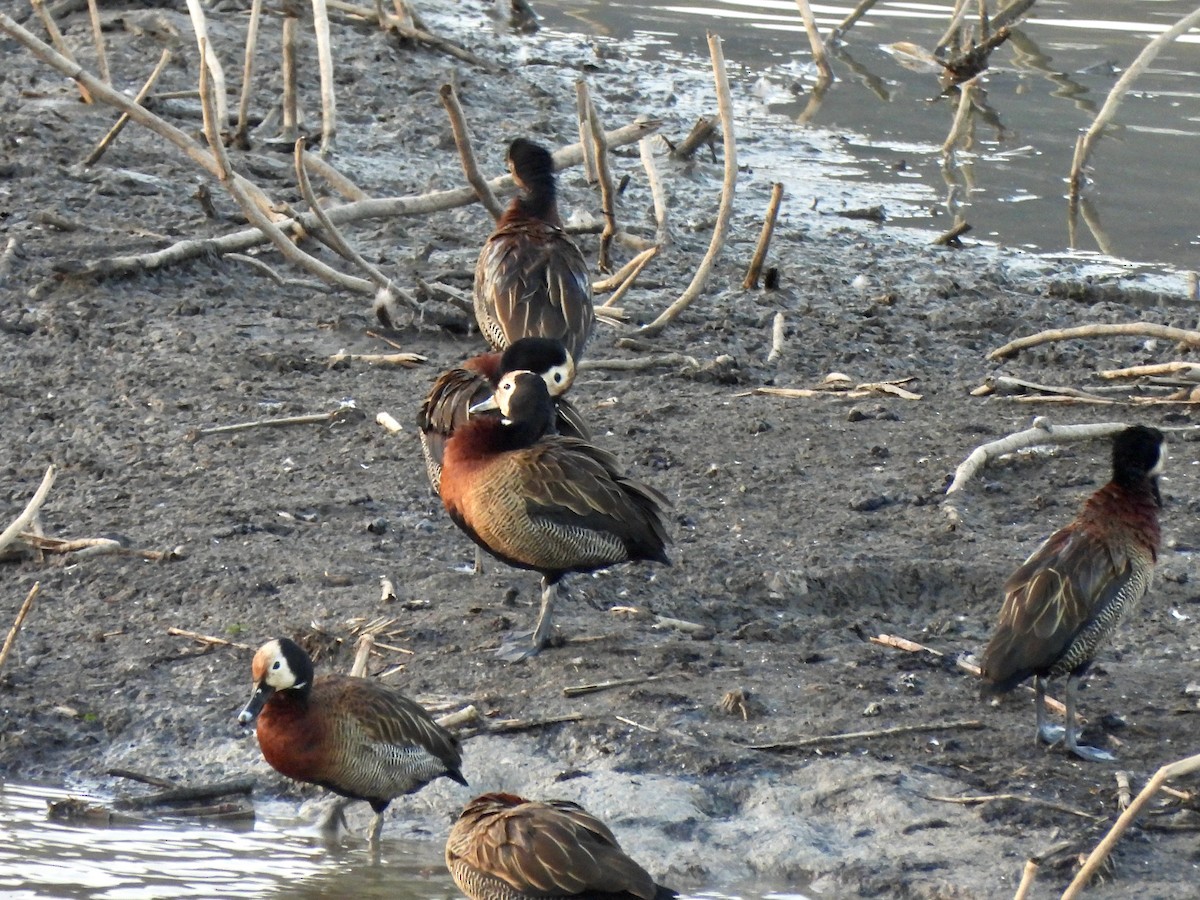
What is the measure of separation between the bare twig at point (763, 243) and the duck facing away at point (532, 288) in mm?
1525

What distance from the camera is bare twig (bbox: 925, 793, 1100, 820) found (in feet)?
16.9

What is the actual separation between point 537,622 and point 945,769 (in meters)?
1.61

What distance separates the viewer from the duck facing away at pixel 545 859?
183 inches

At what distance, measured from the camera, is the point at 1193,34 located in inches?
734

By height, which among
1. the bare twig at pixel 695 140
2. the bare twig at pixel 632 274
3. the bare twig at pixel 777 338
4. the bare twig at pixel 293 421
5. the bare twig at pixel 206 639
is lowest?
the bare twig at pixel 206 639

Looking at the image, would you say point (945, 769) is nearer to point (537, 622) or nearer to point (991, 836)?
point (991, 836)

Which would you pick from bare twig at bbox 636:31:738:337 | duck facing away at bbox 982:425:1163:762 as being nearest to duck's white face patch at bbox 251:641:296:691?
→ duck facing away at bbox 982:425:1163:762

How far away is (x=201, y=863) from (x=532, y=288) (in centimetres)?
356

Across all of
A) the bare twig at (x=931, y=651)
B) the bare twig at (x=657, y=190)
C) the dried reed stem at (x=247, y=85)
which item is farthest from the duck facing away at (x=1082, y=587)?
the dried reed stem at (x=247, y=85)

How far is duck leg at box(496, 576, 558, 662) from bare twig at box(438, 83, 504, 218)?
2.90m

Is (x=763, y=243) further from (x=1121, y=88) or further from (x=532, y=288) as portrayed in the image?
(x=1121, y=88)

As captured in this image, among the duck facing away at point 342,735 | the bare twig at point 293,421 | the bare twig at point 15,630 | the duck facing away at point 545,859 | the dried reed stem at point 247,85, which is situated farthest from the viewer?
the dried reed stem at point 247,85

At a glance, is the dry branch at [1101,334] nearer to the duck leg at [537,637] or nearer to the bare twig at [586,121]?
the bare twig at [586,121]

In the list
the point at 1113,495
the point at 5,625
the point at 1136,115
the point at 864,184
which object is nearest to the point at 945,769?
the point at 1113,495
